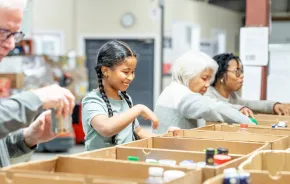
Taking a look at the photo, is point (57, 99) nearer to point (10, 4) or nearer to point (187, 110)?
point (10, 4)

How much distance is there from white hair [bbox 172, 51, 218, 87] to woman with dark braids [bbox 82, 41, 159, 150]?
1.76 feet

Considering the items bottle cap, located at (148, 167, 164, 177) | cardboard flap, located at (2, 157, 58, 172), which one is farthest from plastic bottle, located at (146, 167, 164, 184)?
cardboard flap, located at (2, 157, 58, 172)

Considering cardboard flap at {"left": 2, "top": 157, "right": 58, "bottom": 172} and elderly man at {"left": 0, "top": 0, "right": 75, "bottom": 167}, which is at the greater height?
elderly man at {"left": 0, "top": 0, "right": 75, "bottom": 167}

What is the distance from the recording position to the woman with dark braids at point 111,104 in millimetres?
2660

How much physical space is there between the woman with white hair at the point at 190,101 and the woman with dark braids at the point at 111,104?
36 centimetres

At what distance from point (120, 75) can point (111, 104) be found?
157mm

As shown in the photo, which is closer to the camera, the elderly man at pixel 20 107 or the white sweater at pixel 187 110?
the elderly man at pixel 20 107

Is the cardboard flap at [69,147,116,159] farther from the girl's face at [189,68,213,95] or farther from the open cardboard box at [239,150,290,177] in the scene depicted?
the girl's face at [189,68,213,95]

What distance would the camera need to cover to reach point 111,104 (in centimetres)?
287

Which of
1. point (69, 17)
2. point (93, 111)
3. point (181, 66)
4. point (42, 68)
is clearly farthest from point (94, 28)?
point (93, 111)

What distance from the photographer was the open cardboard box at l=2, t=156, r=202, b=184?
177cm

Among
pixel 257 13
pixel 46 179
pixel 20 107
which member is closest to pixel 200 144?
pixel 46 179

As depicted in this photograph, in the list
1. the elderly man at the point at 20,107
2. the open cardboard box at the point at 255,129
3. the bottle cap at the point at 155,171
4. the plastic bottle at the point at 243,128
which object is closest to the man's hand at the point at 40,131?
the elderly man at the point at 20,107

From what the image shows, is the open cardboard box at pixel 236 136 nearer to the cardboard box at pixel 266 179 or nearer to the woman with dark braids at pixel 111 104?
the woman with dark braids at pixel 111 104
